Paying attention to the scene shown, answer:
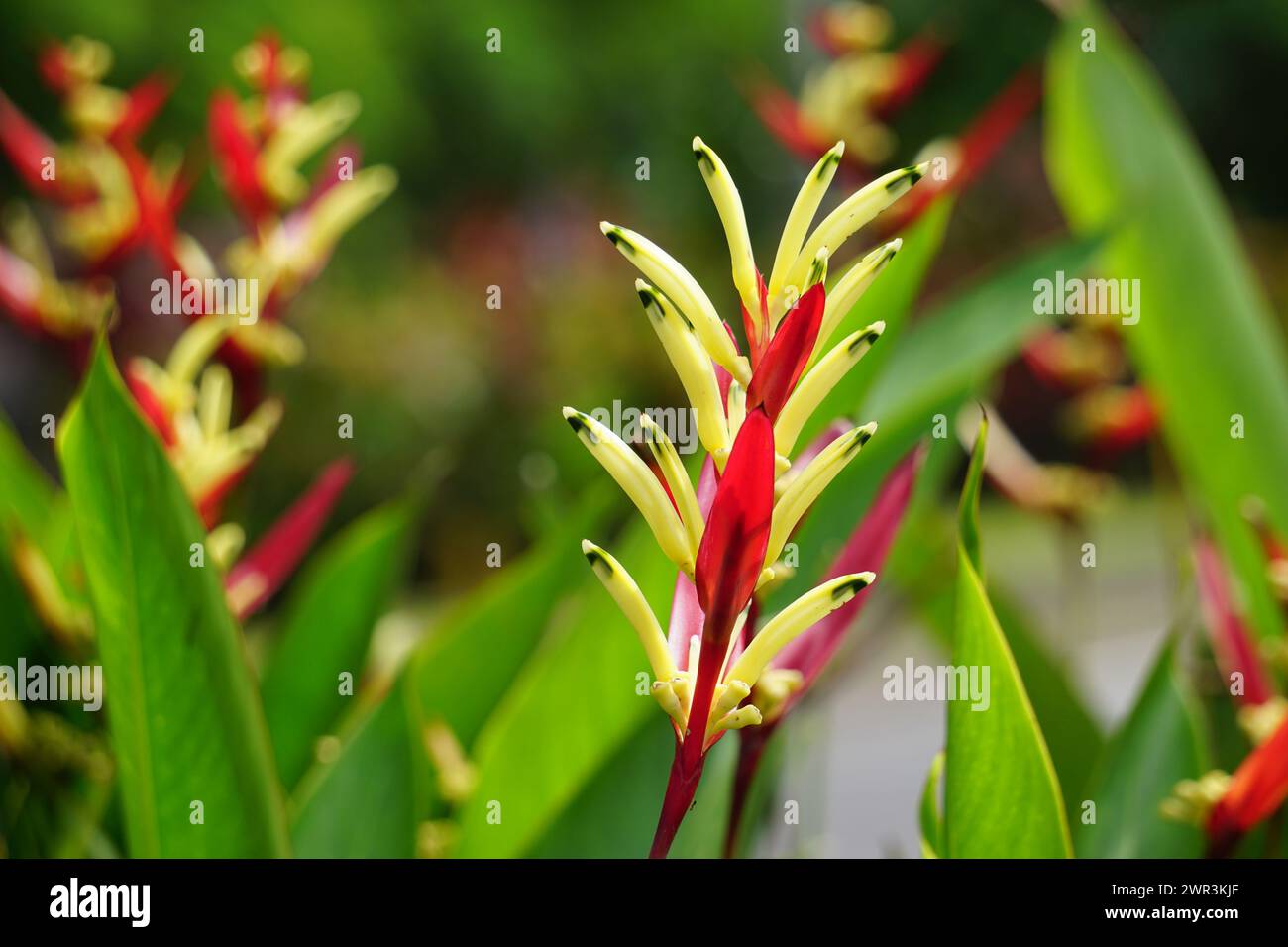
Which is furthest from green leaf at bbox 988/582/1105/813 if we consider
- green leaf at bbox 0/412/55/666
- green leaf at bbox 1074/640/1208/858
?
green leaf at bbox 0/412/55/666

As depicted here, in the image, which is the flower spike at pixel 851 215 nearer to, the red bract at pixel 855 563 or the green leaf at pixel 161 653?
the red bract at pixel 855 563

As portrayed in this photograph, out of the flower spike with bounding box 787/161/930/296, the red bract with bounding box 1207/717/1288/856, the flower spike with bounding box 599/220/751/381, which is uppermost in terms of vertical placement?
the flower spike with bounding box 787/161/930/296

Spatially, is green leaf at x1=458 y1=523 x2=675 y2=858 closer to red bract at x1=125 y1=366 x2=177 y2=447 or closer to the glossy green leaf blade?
the glossy green leaf blade

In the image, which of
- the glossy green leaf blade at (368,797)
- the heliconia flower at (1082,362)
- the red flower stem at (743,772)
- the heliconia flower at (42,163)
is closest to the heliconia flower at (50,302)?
the heliconia flower at (42,163)

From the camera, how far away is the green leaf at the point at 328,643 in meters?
0.77

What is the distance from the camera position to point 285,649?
31.2 inches

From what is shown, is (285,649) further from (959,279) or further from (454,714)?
(959,279)

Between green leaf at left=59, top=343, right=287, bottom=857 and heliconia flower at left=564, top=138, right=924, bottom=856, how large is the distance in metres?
0.22

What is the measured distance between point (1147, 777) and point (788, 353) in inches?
16.4

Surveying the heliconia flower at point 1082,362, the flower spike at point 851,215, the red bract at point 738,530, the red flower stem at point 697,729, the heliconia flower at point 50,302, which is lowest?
the red flower stem at point 697,729

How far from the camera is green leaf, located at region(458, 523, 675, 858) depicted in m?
0.67

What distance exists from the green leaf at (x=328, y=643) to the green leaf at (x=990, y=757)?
391 millimetres
